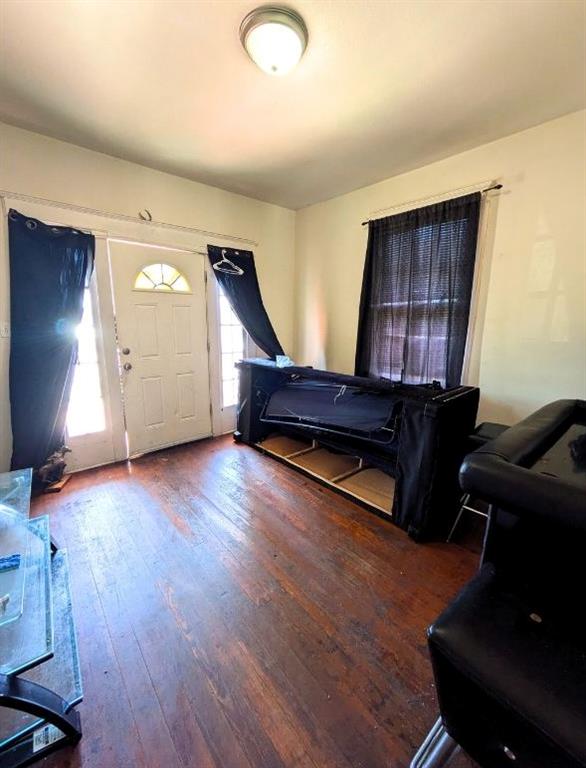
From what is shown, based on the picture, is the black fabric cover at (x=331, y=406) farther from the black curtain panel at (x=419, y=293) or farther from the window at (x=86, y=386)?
the window at (x=86, y=386)

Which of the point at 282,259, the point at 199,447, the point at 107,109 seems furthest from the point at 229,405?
the point at 107,109

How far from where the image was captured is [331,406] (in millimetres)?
2811

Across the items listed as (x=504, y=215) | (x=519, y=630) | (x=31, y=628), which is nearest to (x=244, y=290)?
(x=504, y=215)

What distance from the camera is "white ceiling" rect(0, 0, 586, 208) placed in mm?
1458

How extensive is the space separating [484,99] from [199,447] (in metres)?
3.56

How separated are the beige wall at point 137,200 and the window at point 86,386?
45 centimetres

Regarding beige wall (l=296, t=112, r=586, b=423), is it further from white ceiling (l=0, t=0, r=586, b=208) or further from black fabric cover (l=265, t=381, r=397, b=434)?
black fabric cover (l=265, t=381, r=397, b=434)

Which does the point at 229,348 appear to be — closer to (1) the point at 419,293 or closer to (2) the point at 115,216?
(2) the point at 115,216

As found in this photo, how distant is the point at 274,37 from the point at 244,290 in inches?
88.7

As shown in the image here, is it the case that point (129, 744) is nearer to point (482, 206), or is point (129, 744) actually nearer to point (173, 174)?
point (482, 206)

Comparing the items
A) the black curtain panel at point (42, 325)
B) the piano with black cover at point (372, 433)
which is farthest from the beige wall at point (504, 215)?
the piano with black cover at point (372, 433)

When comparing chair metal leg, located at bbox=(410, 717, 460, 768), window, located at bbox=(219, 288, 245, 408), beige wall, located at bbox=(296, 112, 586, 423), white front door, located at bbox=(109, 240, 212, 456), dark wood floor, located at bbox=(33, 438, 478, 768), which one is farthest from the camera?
window, located at bbox=(219, 288, 245, 408)

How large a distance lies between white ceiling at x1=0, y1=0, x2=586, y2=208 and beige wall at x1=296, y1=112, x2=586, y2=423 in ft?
0.49

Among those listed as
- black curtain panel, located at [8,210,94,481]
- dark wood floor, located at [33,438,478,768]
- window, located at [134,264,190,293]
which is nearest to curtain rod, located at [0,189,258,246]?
black curtain panel, located at [8,210,94,481]
